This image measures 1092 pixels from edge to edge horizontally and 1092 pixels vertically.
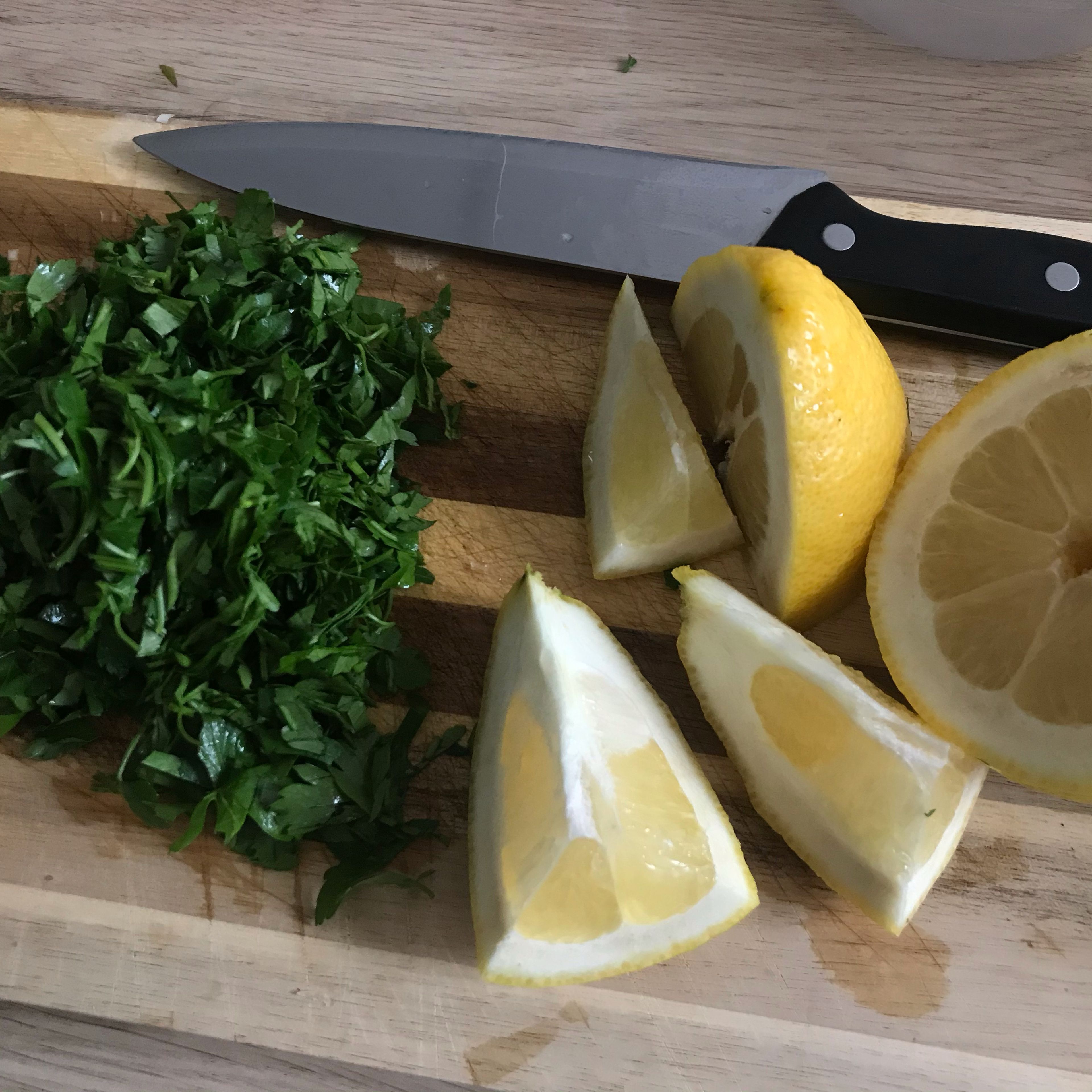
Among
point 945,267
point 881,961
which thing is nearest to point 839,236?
point 945,267

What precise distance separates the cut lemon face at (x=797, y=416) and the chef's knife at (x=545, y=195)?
14cm

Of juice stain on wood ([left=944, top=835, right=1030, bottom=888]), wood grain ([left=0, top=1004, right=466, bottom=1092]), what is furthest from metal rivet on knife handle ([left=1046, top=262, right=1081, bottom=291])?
wood grain ([left=0, top=1004, right=466, bottom=1092])

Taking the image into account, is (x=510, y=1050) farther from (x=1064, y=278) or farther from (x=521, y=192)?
(x=1064, y=278)

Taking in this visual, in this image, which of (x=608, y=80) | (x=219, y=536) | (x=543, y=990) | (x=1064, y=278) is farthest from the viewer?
(x=608, y=80)

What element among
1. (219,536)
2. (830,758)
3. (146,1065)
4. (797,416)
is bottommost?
(146,1065)

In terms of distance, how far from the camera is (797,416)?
1.06 meters

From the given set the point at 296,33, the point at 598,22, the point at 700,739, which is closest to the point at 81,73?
the point at 296,33

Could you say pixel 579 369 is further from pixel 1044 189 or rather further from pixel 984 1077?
pixel 984 1077

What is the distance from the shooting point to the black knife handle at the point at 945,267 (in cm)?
128

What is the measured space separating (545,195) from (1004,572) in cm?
85

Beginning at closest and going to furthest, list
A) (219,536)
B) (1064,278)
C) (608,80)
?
1. (219,536)
2. (1064,278)
3. (608,80)

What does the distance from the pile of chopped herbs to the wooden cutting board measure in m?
0.07

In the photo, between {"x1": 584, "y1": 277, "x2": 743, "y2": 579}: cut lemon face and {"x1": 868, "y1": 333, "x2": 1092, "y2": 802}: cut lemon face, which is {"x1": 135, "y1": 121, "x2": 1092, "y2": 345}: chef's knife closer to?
{"x1": 584, "y1": 277, "x2": 743, "y2": 579}: cut lemon face

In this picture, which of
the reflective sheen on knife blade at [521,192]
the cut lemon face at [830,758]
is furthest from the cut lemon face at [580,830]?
the reflective sheen on knife blade at [521,192]
